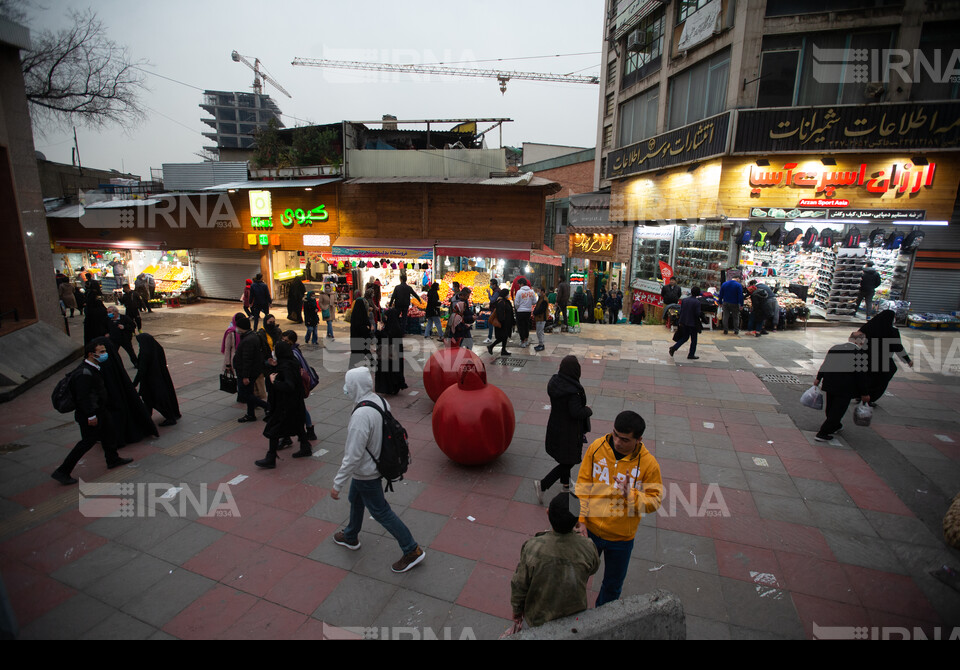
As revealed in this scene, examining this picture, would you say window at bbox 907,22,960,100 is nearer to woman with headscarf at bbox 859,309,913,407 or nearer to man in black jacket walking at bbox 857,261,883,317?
man in black jacket walking at bbox 857,261,883,317

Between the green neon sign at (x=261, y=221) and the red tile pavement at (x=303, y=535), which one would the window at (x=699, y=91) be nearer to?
the green neon sign at (x=261, y=221)

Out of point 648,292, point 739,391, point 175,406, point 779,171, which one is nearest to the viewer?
point 175,406

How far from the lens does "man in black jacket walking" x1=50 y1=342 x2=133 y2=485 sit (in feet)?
17.9

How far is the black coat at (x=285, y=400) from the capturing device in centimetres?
591

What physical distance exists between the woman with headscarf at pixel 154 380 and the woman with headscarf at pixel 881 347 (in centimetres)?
1071

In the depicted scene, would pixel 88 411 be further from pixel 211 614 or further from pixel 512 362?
pixel 512 362

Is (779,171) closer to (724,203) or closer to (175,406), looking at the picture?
(724,203)

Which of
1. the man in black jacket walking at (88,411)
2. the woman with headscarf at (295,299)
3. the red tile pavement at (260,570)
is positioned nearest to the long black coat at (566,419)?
the red tile pavement at (260,570)

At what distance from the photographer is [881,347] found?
6.76 m

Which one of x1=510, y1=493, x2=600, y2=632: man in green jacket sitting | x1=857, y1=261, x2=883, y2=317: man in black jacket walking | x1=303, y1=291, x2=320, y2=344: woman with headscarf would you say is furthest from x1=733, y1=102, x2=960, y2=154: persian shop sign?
x1=510, y1=493, x2=600, y2=632: man in green jacket sitting

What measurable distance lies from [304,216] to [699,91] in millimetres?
16452

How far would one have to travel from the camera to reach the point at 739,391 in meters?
8.98
